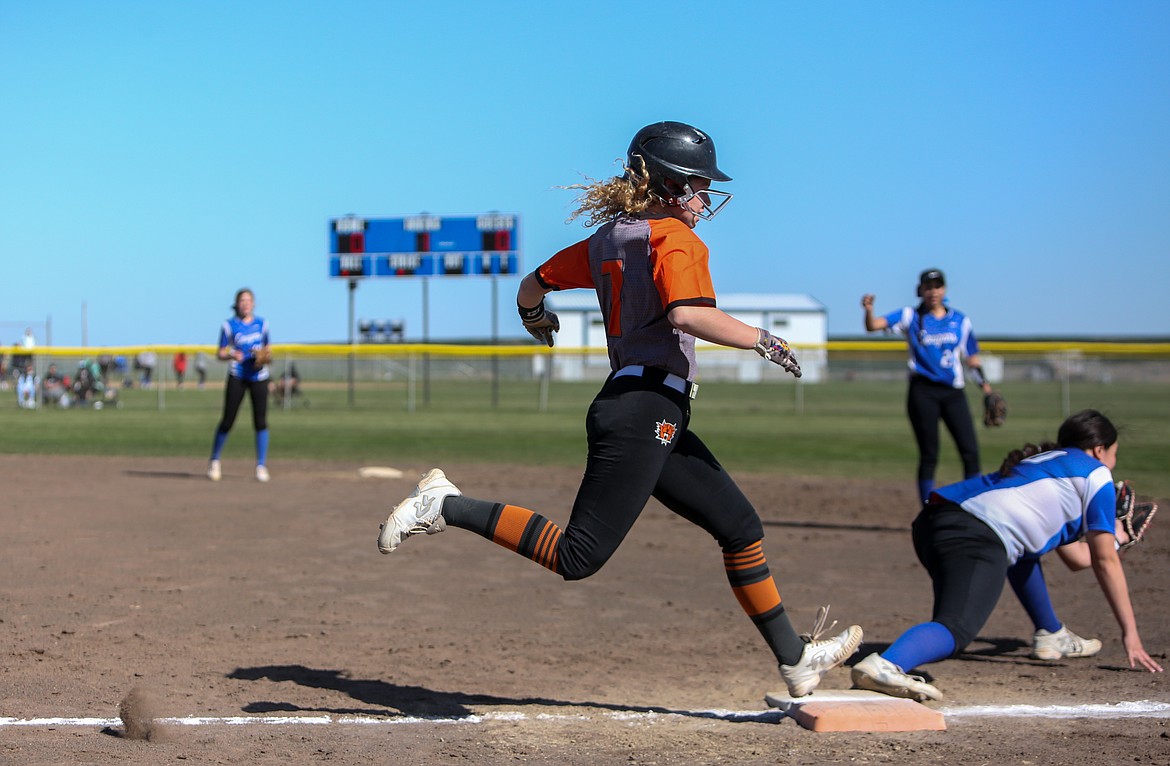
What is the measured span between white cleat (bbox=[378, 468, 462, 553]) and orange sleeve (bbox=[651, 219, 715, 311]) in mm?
971

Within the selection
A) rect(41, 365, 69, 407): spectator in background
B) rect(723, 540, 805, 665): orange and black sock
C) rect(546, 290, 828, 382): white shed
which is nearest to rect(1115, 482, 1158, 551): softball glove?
rect(723, 540, 805, 665): orange and black sock

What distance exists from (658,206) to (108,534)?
17.7 feet

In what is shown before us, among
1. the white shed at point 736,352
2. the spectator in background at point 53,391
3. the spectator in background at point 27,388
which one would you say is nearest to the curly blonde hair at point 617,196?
the white shed at point 736,352

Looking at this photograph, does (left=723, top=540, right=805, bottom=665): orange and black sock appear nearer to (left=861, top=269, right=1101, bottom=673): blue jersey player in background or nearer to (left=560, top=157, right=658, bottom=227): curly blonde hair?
(left=560, top=157, right=658, bottom=227): curly blonde hair

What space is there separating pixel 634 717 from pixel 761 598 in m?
0.66

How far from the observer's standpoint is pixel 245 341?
10.8m

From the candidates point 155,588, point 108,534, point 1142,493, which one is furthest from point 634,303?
point 1142,493

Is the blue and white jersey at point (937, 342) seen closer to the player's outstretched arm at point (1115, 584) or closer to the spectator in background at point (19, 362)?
the player's outstretched arm at point (1115, 584)

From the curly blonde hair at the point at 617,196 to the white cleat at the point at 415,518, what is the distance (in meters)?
1.02

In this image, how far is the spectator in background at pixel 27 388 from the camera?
26047mm

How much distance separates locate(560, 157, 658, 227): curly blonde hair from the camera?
151 inches

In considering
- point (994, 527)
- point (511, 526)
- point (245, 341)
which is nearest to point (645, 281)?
point (511, 526)

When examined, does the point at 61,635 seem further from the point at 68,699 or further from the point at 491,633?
the point at 491,633

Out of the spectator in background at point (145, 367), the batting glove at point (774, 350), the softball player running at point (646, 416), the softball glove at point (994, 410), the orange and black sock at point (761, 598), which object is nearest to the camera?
the batting glove at point (774, 350)
